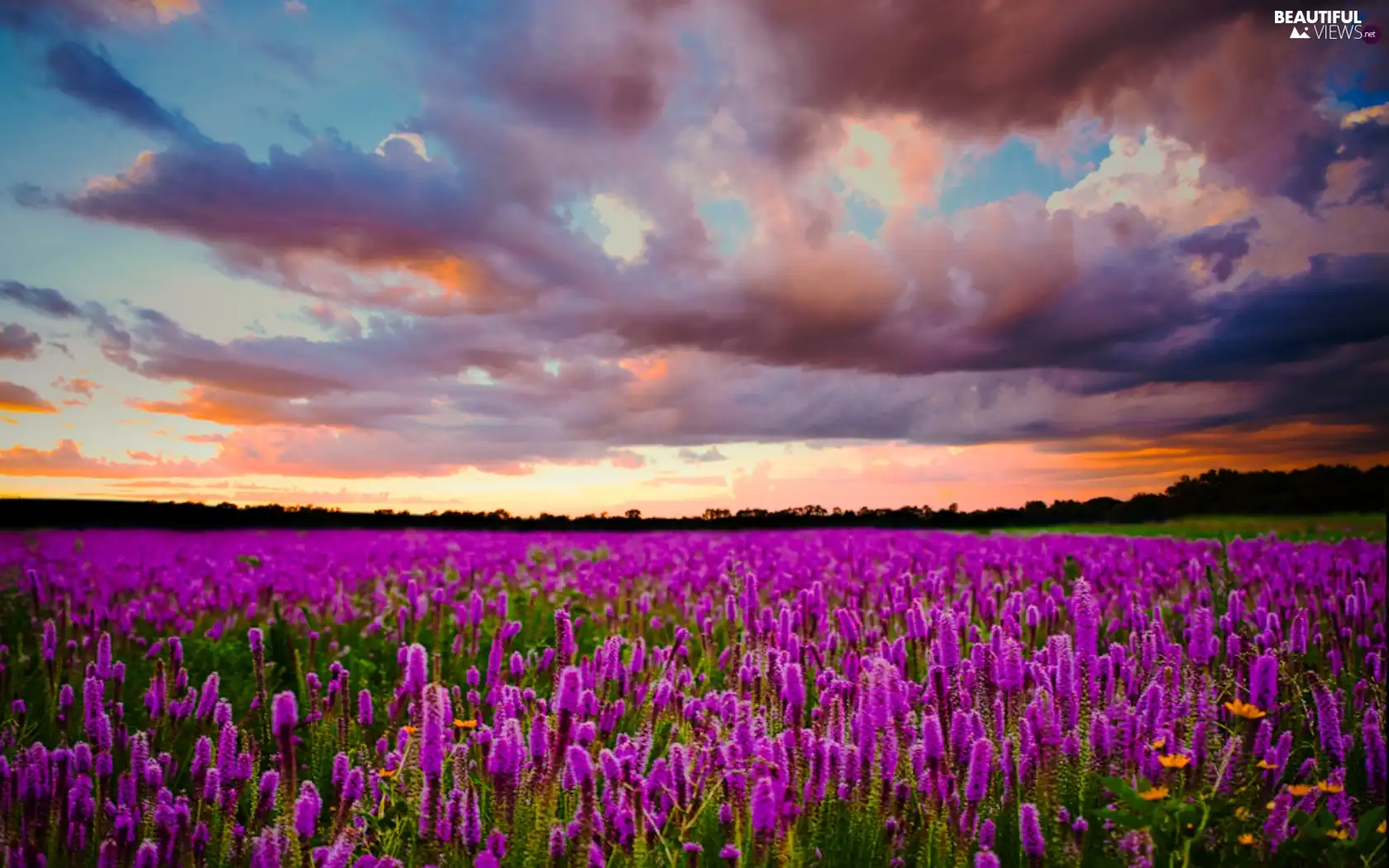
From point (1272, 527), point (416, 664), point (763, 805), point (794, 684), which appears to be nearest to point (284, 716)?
point (416, 664)

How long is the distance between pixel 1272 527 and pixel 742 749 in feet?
71.1

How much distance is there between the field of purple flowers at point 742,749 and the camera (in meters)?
2.42

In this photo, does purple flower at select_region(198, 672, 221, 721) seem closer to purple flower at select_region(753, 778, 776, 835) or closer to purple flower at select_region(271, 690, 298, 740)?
purple flower at select_region(271, 690, 298, 740)

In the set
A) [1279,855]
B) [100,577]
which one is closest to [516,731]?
[1279,855]

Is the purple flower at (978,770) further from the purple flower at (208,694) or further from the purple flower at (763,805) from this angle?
the purple flower at (208,694)

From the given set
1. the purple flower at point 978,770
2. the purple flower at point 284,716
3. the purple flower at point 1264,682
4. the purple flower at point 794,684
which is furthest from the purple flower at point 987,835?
the purple flower at point 284,716

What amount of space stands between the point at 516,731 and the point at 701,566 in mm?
7448

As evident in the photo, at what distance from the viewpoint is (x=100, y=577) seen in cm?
875

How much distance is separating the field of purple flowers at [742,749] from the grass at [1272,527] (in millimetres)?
12367

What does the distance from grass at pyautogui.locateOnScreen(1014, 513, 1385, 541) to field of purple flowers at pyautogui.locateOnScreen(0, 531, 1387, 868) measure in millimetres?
12367

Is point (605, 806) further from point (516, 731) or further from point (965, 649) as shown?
point (965, 649)

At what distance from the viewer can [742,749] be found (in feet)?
8.70

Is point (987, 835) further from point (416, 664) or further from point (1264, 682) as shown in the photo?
point (416, 664)

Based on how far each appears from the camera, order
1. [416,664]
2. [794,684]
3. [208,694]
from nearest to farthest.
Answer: [794,684], [416,664], [208,694]
